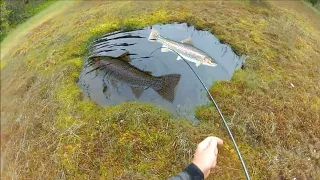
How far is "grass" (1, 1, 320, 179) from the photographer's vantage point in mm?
4891

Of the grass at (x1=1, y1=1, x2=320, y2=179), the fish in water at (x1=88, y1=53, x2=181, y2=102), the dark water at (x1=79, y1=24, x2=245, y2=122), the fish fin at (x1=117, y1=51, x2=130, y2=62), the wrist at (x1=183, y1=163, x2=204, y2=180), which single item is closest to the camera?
the wrist at (x1=183, y1=163, x2=204, y2=180)

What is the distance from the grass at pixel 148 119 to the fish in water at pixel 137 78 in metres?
0.49

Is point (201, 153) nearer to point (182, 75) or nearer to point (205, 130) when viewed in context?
point (205, 130)

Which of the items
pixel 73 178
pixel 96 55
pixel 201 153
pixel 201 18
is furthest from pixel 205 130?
pixel 201 18

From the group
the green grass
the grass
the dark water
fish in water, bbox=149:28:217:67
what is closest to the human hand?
the grass

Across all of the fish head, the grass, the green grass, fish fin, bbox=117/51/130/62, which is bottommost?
the grass

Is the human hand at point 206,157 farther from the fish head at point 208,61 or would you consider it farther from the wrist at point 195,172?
the fish head at point 208,61

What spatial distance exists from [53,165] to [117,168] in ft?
3.23

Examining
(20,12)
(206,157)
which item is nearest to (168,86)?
(206,157)

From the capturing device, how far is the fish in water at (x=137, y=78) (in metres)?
6.12

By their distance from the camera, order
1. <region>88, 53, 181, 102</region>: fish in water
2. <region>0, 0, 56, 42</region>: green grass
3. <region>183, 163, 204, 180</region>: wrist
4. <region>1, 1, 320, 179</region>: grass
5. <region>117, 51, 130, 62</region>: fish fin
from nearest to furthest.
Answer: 1. <region>183, 163, 204, 180</region>: wrist
2. <region>1, 1, 320, 179</region>: grass
3. <region>88, 53, 181, 102</region>: fish in water
4. <region>117, 51, 130, 62</region>: fish fin
5. <region>0, 0, 56, 42</region>: green grass

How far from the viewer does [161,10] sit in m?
8.86

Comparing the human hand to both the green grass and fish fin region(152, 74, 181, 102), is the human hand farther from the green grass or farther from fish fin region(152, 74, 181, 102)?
the green grass

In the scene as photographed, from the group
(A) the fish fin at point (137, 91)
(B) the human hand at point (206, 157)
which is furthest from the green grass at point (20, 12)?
(B) the human hand at point (206, 157)
